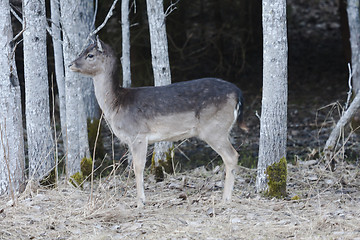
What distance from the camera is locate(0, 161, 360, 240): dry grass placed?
585 cm

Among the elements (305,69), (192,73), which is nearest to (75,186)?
(192,73)

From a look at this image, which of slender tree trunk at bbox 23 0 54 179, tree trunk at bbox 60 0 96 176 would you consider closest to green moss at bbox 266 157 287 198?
tree trunk at bbox 60 0 96 176

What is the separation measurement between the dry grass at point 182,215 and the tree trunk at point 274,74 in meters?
0.78

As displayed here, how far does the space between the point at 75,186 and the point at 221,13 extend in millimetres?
11238

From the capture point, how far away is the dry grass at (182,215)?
19.2 feet

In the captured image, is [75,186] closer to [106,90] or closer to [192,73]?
[106,90]

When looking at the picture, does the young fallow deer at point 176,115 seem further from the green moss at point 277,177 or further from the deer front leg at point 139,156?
the green moss at point 277,177

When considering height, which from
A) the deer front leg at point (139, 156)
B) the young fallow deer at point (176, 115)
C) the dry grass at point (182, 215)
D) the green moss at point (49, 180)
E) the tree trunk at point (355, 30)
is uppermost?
the tree trunk at point (355, 30)

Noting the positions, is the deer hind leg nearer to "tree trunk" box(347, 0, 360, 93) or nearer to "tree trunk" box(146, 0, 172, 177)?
"tree trunk" box(146, 0, 172, 177)

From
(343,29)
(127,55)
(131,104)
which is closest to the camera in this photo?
(131,104)

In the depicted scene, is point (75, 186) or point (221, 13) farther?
point (221, 13)

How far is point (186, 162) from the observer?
35.6 ft

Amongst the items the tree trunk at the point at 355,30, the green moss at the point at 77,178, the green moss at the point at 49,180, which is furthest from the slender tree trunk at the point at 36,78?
the tree trunk at the point at 355,30

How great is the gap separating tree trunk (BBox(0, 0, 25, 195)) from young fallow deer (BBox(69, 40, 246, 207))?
2.42 feet
